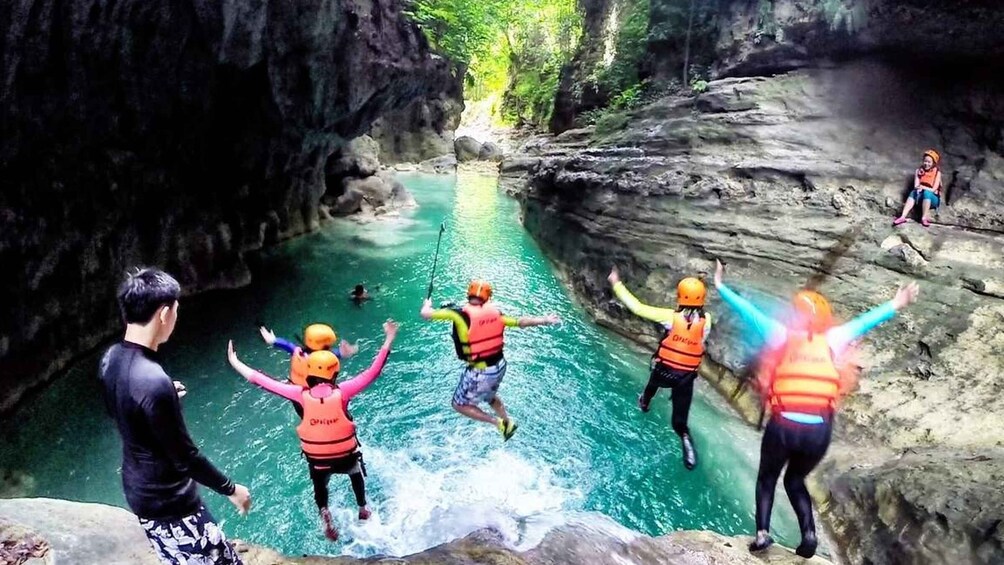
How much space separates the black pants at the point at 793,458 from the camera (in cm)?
451

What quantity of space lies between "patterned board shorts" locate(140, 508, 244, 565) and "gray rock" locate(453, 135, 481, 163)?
50.7m

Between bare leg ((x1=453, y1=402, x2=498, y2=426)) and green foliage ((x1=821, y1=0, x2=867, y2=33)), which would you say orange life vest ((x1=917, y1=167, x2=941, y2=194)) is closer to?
green foliage ((x1=821, y1=0, x2=867, y2=33))

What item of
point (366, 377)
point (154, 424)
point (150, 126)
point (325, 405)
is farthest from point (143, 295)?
point (150, 126)

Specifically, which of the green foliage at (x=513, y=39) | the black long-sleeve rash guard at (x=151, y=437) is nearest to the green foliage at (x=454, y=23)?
the green foliage at (x=513, y=39)

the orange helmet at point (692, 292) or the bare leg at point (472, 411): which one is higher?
the orange helmet at point (692, 292)

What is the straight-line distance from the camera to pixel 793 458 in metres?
4.69

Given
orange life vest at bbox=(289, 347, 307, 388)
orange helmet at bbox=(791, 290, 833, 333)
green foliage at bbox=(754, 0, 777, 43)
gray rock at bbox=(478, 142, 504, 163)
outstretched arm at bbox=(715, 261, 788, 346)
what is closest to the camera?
orange helmet at bbox=(791, 290, 833, 333)

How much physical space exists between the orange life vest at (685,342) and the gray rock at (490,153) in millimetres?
47326

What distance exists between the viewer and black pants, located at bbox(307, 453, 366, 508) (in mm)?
5438

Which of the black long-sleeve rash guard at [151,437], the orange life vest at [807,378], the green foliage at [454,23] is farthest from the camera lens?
the green foliage at [454,23]

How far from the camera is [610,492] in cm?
759

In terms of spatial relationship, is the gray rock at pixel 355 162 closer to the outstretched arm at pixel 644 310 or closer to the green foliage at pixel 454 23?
A: the green foliage at pixel 454 23

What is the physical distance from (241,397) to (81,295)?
3.67 metres

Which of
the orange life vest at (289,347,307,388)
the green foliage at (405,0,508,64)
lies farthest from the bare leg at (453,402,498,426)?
the green foliage at (405,0,508,64)
